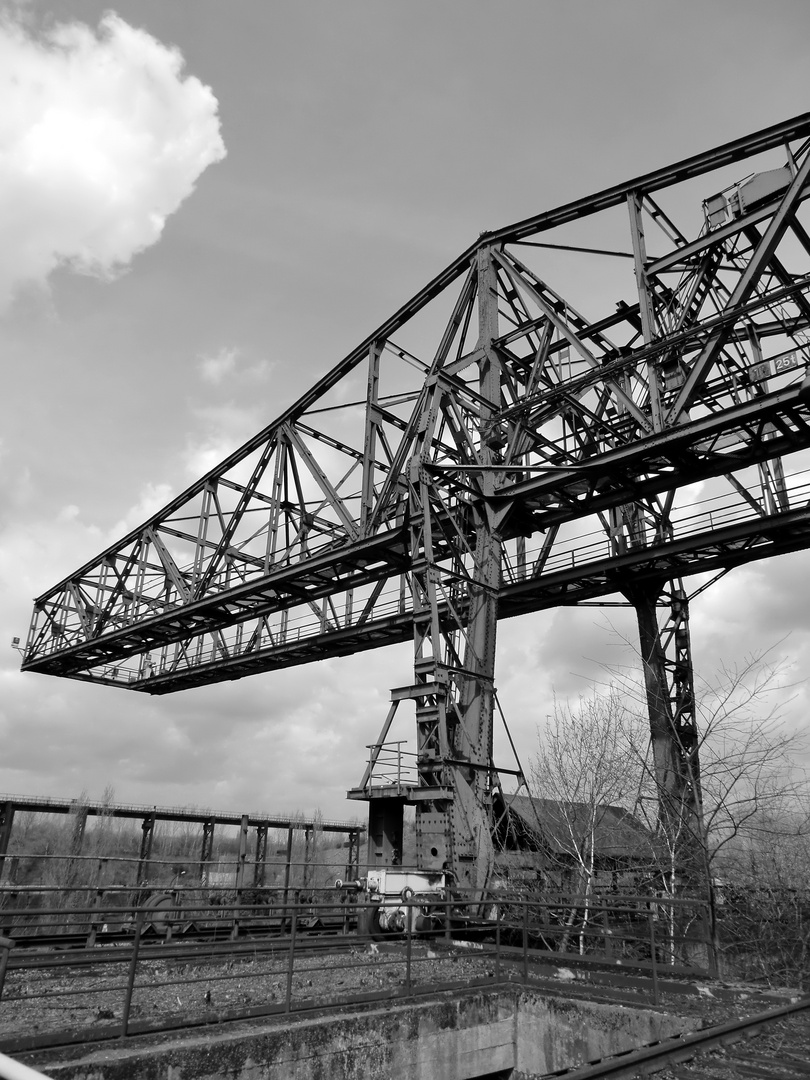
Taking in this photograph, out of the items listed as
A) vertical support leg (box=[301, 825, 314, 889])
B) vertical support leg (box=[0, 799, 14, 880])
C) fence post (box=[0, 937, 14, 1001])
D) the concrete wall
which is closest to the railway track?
the concrete wall

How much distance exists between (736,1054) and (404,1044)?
11.1ft

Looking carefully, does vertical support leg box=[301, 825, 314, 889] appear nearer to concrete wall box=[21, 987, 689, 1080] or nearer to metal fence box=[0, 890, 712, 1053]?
metal fence box=[0, 890, 712, 1053]

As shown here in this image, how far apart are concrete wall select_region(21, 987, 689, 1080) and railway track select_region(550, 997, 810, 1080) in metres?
0.94

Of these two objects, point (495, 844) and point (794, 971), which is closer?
point (794, 971)

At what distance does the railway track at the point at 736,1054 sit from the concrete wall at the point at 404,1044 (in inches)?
37.1

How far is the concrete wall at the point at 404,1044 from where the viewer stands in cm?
657

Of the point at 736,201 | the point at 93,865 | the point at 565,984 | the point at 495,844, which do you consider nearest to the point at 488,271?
the point at 736,201

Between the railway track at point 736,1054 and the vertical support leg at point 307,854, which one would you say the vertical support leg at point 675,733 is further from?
the vertical support leg at point 307,854

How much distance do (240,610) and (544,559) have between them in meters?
12.1

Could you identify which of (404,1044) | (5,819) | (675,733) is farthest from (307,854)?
(404,1044)

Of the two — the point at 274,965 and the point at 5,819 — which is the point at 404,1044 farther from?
the point at 5,819

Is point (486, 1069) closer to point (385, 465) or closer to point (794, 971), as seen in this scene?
point (794, 971)

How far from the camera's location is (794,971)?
41.5ft

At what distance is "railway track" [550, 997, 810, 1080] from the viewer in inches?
250
